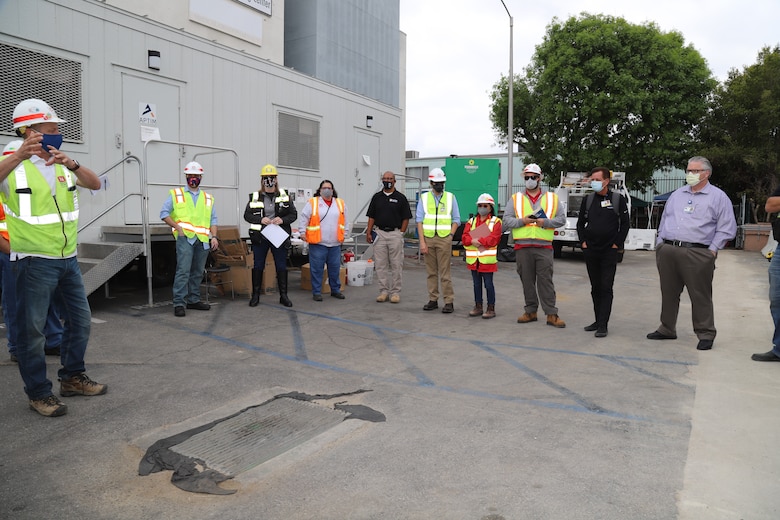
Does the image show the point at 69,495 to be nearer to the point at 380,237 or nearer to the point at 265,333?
the point at 265,333

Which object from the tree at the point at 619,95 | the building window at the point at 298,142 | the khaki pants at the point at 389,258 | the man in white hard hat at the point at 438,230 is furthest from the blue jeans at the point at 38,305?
the tree at the point at 619,95

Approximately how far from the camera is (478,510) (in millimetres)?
2879

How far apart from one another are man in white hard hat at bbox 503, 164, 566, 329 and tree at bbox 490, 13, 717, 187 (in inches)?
707

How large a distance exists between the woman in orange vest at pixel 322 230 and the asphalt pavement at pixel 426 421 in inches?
58.5

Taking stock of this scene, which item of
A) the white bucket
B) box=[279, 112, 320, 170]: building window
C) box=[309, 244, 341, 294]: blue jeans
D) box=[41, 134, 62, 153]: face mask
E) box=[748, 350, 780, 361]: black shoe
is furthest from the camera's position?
box=[279, 112, 320, 170]: building window

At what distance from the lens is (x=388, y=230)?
889 cm

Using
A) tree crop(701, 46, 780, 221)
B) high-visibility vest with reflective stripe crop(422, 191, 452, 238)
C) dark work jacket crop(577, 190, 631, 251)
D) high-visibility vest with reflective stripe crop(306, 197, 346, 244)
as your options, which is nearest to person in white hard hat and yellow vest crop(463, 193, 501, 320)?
high-visibility vest with reflective stripe crop(422, 191, 452, 238)

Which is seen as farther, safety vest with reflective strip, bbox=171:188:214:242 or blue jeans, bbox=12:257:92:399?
safety vest with reflective strip, bbox=171:188:214:242

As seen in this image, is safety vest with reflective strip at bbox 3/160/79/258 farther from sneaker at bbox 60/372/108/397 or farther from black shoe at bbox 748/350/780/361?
black shoe at bbox 748/350/780/361

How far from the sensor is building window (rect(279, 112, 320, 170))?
10852 millimetres

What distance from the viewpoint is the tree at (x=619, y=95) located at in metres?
23.4

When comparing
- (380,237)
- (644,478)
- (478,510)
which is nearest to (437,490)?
(478,510)

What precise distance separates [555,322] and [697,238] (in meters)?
1.93

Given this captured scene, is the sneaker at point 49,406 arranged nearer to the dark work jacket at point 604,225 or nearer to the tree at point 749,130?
the dark work jacket at point 604,225
